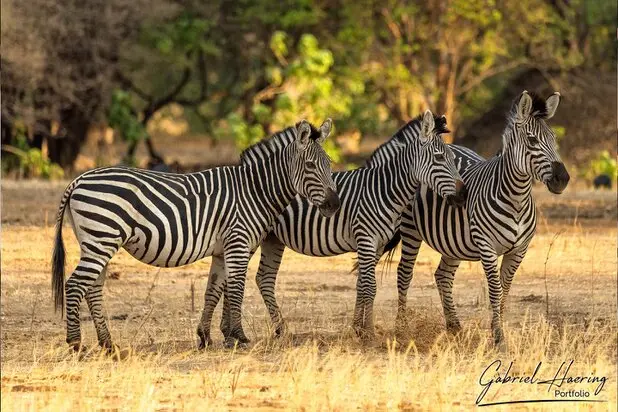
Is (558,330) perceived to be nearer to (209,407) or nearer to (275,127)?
(209,407)

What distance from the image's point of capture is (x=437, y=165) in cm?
1005

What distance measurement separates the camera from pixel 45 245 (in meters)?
15.5

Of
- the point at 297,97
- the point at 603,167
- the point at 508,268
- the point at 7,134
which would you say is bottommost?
the point at 508,268

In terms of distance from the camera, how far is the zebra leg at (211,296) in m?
9.85

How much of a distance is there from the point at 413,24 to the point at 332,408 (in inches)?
888

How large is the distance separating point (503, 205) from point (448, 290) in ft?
4.17

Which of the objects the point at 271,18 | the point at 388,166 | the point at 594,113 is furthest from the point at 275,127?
the point at 388,166

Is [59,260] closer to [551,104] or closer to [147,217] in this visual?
[147,217]

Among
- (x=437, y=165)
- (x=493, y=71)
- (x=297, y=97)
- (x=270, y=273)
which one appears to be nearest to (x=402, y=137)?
(x=437, y=165)

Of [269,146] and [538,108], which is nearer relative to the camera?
[538,108]

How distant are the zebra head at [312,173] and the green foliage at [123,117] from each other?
18.5m

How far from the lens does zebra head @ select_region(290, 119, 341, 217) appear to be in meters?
9.90

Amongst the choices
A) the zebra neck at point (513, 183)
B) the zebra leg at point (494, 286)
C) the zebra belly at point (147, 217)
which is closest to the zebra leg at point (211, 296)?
the zebra belly at point (147, 217)

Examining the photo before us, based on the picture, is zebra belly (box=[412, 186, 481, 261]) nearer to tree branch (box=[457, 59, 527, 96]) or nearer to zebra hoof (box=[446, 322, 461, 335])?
zebra hoof (box=[446, 322, 461, 335])
